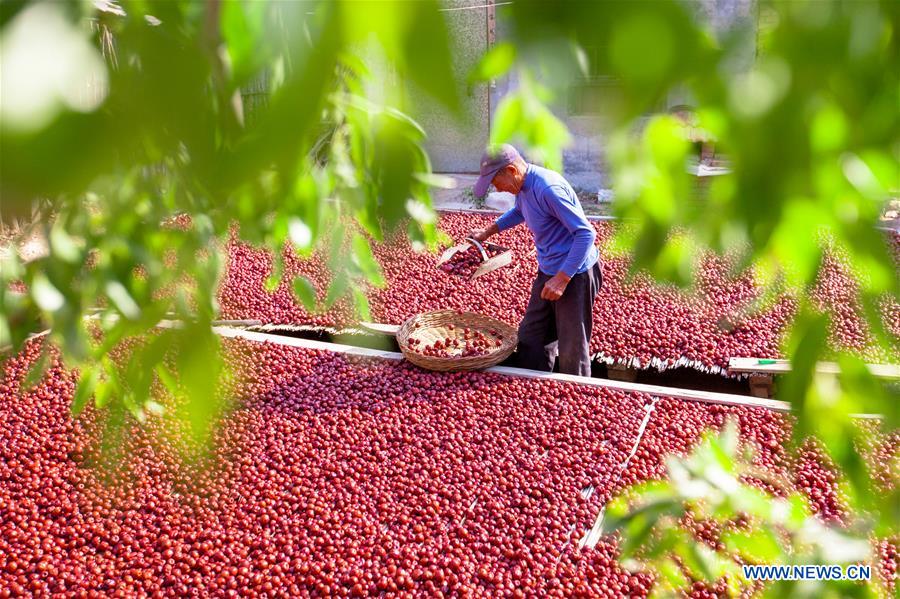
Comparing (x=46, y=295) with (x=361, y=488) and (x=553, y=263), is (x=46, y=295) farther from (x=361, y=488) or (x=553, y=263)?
(x=553, y=263)

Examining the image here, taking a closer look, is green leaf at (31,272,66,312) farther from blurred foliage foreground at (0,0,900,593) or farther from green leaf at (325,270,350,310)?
green leaf at (325,270,350,310)

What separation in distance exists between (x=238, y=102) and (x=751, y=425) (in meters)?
3.65

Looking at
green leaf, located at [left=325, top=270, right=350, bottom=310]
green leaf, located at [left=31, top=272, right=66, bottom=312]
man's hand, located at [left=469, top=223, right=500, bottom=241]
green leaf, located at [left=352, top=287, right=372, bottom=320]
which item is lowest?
man's hand, located at [left=469, top=223, right=500, bottom=241]

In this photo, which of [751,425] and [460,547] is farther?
[751,425]

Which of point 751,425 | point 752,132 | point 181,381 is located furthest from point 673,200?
point 751,425

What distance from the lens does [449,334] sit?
4.63 m

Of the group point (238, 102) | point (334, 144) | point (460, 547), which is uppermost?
point (238, 102)

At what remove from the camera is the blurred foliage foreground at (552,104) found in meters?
0.30

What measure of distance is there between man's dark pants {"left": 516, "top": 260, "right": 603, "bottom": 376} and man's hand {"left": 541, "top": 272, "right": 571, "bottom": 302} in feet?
0.48

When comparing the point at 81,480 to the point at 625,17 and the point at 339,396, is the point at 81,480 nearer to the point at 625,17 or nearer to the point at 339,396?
the point at 339,396

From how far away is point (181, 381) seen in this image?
547 mm

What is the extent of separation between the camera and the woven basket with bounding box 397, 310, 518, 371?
4141 millimetres

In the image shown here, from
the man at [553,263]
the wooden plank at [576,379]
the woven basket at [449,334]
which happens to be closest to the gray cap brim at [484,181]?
the man at [553,263]

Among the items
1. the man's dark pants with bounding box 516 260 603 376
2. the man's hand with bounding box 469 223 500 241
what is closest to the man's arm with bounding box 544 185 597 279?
the man's dark pants with bounding box 516 260 603 376
